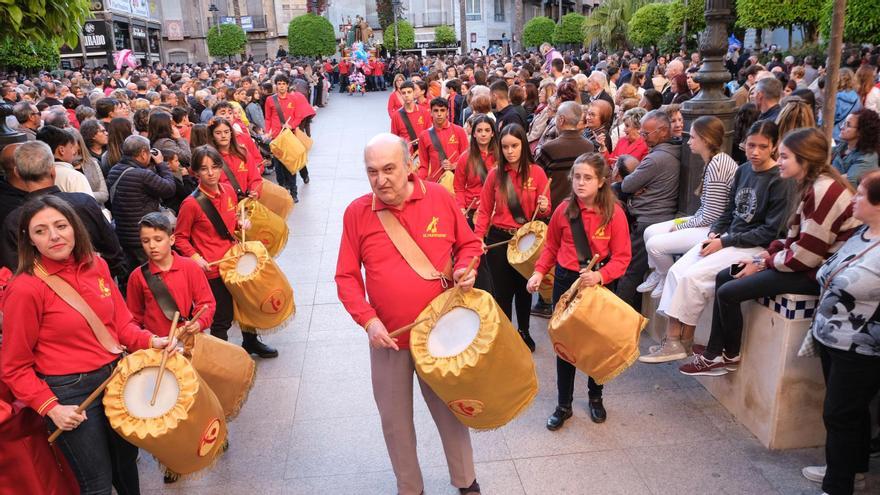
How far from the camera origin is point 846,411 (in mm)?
3494

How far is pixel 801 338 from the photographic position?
399 centimetres

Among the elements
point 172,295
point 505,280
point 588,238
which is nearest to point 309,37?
point 505,280

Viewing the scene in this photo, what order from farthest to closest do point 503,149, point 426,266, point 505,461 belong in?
1. point 503,149
2. point 505,461
3. point 426,266

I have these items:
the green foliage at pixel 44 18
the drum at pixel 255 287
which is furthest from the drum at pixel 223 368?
the green foliage at pixel 44 18

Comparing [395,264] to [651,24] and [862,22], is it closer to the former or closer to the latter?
[862,22]

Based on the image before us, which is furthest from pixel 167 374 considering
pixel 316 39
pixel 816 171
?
pixel 316 39

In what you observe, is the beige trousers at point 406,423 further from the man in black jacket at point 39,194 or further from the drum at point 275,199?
the drum at point 275,199

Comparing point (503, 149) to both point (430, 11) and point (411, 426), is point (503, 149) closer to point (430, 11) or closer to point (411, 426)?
point (411, 426)

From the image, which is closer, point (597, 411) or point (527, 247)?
point (597, 411)

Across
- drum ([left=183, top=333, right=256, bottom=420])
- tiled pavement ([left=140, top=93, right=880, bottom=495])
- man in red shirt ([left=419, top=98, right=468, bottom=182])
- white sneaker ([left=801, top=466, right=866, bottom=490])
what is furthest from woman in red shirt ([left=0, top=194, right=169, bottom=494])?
man in red shirt ([left=419, top=98, right=468, bottom=182])

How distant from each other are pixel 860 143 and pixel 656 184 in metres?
1.48

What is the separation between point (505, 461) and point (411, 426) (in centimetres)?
87

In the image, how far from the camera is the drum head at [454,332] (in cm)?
319

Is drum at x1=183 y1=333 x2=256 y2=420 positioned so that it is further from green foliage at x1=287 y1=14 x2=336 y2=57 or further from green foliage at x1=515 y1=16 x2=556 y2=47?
green foliage at x1=287 y1=14 x2=336 y2=57
